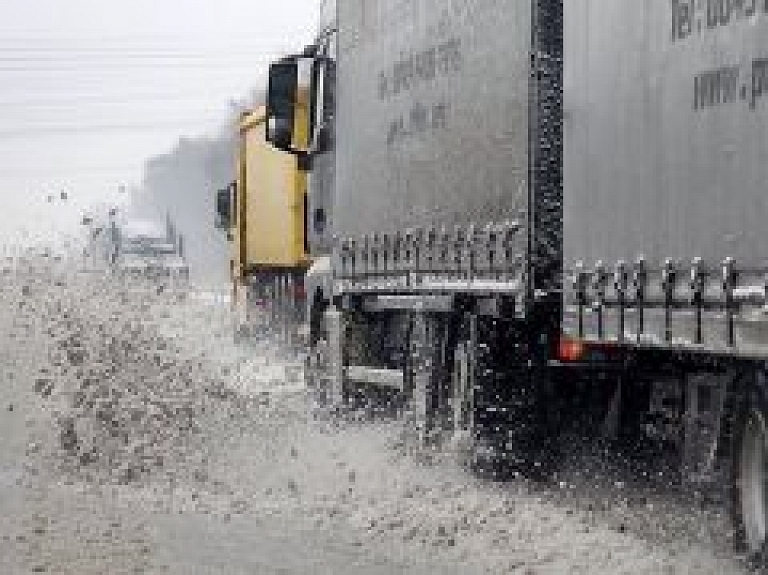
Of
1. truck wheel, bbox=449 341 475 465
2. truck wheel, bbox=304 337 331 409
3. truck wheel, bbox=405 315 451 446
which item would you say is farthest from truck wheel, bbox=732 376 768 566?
truck wheel, bbox=304 337 331 409

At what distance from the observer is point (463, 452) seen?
13.6 metres

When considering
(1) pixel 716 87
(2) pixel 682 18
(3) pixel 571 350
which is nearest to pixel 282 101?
(3) pixel 571 350

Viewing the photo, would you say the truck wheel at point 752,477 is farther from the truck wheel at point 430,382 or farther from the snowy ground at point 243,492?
the truck wheel at point 430,382

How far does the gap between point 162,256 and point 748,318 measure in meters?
36.3

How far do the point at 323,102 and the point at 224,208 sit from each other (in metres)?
9.64

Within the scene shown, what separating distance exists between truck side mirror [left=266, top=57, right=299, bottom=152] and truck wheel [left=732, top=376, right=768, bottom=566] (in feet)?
29.3

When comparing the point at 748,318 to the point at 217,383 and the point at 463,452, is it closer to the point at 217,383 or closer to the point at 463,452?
the point at 463,452

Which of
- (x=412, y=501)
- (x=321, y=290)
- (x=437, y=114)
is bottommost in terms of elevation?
(x=412, y=501)

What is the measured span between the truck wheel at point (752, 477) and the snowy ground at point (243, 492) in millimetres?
205

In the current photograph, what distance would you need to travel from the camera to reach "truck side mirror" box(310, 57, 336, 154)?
17.6 m

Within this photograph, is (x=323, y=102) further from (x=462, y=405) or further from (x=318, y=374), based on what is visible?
(x=462, y=405)

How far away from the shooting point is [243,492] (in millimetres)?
12852

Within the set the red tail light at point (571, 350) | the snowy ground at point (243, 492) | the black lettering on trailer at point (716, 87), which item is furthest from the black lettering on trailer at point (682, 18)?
the red tail light at point (571, 350)

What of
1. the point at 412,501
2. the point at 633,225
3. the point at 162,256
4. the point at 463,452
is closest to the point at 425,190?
the point at 463,452
